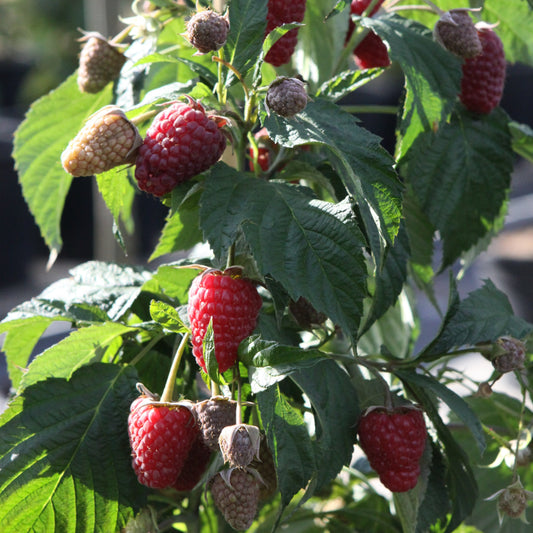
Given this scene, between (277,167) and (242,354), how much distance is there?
148 millimetres

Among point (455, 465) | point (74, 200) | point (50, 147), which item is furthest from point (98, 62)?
point (74, 200)

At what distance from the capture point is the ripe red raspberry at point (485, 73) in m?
0.52

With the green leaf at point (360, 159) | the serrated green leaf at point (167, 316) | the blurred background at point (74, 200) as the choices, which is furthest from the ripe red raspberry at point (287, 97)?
the blurred background at point (74, 200)

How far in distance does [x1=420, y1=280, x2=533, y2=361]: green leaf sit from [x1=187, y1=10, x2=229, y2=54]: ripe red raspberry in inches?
8.3

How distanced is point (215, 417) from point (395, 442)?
11cm

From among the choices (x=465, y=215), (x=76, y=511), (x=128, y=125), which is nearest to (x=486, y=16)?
(x=465, y=215)

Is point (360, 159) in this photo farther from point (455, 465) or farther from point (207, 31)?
point (455, 465)

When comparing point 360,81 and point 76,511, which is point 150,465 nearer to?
point 76,511

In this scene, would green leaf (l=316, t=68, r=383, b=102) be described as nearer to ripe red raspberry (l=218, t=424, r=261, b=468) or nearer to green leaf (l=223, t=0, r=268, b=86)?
green leaf (l=223, t=0, r=268, b=86)

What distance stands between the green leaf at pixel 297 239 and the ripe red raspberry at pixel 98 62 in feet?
0.58

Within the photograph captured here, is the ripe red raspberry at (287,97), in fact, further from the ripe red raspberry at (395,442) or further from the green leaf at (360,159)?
the ripe red raspberry at (395,442)

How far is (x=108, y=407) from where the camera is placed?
477 millimetres

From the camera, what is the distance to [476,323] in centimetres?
51

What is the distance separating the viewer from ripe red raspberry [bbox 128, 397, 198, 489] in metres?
0.42
